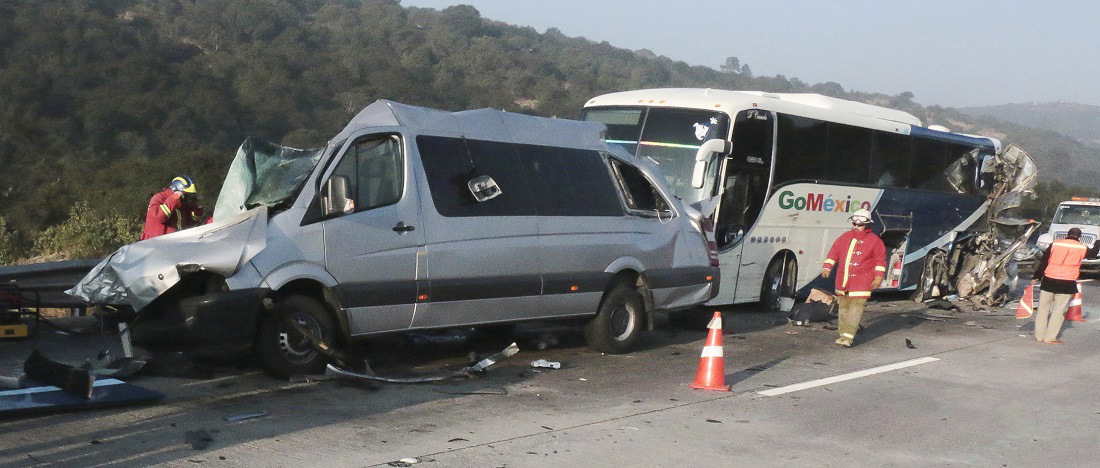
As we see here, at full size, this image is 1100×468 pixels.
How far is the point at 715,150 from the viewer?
1440cm

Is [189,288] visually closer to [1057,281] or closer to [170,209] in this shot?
[170,209]

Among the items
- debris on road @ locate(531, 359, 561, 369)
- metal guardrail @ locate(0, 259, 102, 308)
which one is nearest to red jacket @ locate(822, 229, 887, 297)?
debris on road @ locate(531, 359, 561, 369)

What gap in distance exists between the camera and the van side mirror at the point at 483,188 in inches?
387

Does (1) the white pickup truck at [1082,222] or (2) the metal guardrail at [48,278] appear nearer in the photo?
(2) the metal guardrail at [48,278]

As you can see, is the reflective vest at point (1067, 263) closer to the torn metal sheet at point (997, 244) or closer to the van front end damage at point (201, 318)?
the torn metal sheet at point (997, 244)

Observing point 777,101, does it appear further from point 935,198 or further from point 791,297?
point 935,198

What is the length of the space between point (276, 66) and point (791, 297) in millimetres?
41189

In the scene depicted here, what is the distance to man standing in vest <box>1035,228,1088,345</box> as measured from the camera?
13984 millimetres

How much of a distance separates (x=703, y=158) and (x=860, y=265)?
2498 millimetres

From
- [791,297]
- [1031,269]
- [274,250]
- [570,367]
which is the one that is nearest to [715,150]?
[791,297]

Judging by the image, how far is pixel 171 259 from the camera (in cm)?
820

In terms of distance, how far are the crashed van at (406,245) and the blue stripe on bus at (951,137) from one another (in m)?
9.85

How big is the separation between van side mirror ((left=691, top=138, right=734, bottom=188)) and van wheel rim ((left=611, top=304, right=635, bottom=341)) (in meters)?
3.29

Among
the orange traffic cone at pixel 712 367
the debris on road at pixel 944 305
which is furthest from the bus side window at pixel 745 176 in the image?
the orange traffic cone at pixel 712 367
